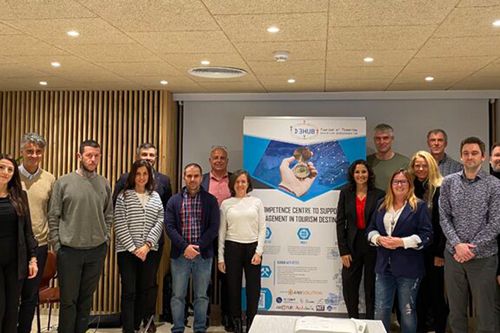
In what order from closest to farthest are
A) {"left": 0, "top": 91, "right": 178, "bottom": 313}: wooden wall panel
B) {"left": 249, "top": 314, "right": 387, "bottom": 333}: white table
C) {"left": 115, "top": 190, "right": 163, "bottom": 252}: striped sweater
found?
{"left": 249, "top": 314, "right": 387, "bottom": 333}: white table
{"left": 115, "top": 190, "right": 163, "bottom": 252}: striped sweater
{"left": 0, "top": 91, "right": 178, "bottom": 313}: wooden wall panel

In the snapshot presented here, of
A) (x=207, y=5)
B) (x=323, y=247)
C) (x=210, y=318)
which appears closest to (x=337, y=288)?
(x=323, y=247)

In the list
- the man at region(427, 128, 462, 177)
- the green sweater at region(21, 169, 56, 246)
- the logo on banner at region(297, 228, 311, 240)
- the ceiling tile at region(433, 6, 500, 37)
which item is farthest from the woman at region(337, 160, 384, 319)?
the green sweater at region(21, 169, 56, 246)

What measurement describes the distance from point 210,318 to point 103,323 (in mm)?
1161

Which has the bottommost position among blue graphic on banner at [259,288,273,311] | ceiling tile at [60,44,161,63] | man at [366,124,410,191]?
blue graphic on banner at [259,288,273,311]

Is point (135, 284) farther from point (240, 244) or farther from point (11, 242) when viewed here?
point (11, 242)

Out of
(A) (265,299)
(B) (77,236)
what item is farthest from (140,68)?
(A) (265,299)

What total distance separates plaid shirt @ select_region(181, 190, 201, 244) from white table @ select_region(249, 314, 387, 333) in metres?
2.07

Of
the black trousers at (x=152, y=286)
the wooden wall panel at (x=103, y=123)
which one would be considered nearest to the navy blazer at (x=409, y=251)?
the black trousers at (x=152, y=286)

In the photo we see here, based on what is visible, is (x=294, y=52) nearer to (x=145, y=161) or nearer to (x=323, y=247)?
(x=145, y=161)

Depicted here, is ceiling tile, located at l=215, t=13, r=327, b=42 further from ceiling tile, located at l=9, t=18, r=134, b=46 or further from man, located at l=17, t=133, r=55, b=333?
man, located at l=17, t=133, r=55, b=333

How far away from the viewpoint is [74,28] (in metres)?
3.42

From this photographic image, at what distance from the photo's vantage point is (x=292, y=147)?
5.47 m

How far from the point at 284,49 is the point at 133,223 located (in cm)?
203

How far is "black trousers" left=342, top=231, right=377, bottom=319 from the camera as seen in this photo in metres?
4.79
